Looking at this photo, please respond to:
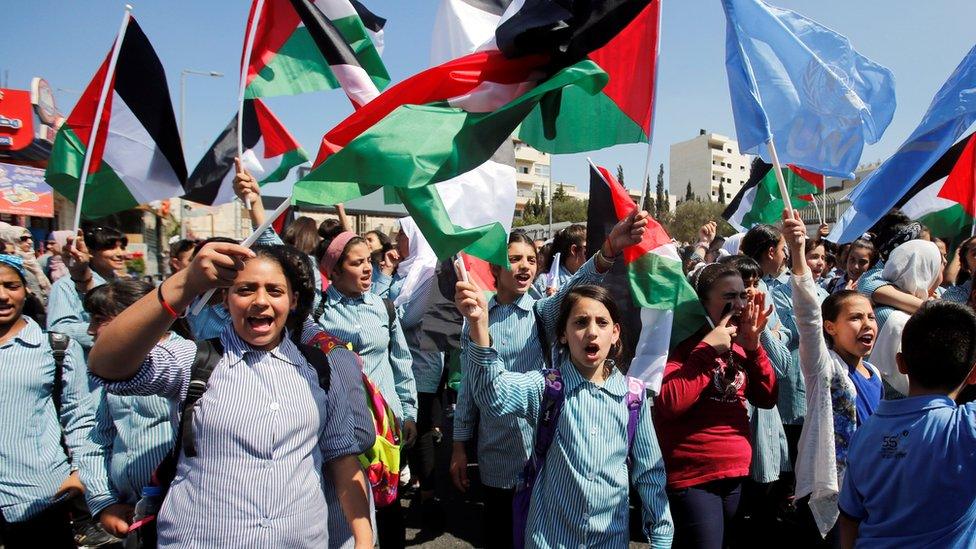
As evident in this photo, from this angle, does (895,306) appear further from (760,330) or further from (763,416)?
(760,330)

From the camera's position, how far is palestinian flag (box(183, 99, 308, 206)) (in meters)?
4.23

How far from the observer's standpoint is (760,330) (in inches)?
108

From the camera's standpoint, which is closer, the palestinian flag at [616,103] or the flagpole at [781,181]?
the flagpole at [781,181]

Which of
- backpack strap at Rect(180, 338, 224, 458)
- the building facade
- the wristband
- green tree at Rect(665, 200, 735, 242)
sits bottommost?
backpack strap at Rect(180, 338, 224, 458)

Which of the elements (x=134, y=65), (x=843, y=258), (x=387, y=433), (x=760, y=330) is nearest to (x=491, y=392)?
(x=387, y=433)

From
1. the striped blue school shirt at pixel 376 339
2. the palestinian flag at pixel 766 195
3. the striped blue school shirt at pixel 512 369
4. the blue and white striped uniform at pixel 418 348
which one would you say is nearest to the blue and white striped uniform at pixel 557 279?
the blue and white striped uniform at pixel 418 348

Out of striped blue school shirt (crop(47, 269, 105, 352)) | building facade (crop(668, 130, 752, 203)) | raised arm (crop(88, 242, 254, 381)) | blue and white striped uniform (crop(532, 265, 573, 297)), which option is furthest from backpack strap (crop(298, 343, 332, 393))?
building facade (crop(668, 130, 752, 203))

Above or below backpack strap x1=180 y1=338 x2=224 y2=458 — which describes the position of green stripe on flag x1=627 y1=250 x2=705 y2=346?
above

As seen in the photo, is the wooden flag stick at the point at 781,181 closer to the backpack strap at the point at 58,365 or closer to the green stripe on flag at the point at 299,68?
the green stripe on flag at the point at 299,68

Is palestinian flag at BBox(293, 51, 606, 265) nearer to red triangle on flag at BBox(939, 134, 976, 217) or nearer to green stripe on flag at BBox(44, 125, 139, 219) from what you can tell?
green stripe on flag at BBox(44, 125, 139, 219)

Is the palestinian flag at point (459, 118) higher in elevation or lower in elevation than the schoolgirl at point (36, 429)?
higher

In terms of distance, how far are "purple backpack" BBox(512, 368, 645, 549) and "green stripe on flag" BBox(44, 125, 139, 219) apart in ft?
9.03

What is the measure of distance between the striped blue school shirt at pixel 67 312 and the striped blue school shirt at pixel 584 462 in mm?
2603

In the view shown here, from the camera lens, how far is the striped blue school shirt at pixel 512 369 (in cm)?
297
